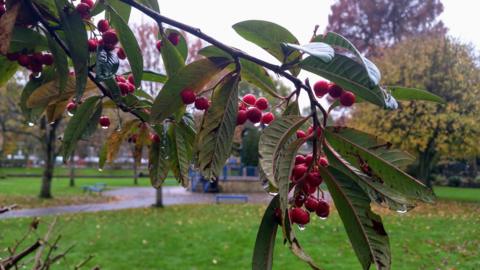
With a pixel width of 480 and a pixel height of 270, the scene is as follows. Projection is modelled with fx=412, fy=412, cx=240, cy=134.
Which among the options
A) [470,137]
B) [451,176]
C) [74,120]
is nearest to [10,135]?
[470,137]

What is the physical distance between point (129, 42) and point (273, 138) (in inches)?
19.9

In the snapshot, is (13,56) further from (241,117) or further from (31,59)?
(241,117)

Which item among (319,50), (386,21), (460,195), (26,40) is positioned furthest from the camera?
(386,21)

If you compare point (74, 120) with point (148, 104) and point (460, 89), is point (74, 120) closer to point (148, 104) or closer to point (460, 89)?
point (148, 104)

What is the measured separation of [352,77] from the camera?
70 cm

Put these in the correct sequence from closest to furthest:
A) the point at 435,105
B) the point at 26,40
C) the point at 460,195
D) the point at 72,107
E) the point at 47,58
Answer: the point at 26,40 < the point at 47,58 < the point at 72,107 < the point at 435,105 < the point at 460,195

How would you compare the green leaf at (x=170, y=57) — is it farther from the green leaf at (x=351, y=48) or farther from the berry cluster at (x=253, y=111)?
the green leaf at (x=351, y=48)

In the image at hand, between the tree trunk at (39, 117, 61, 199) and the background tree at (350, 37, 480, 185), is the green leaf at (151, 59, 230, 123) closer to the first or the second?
the background tree at (350, 37, 480, 185)

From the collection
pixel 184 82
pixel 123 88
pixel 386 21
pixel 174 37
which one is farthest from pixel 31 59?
pixel 386 21

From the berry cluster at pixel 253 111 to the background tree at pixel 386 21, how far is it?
26675 mm

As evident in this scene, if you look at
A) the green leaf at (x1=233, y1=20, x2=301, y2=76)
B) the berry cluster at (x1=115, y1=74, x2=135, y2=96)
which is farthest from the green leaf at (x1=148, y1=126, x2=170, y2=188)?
the green leaf at (x1=233, y1=20, x2=301, y2=76)

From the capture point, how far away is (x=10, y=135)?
20250 millimetres

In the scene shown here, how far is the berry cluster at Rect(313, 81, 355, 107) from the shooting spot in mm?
848

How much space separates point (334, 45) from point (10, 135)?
22.6 metres
